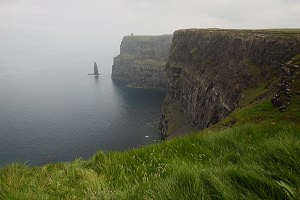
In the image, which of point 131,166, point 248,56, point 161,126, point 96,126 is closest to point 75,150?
point 96,126

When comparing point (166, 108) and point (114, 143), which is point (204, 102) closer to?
point (114, 143)

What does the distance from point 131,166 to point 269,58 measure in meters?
64.1

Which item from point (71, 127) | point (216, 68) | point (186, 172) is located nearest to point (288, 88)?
point (186, 172)

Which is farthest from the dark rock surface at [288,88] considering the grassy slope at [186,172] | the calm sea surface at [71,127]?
the calm sea surface at [71,127]

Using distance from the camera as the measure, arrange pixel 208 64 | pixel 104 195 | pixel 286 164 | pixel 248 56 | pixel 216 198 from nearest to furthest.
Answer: pixel 216 198 → pixel 286 164 → pixel 104 195 → pixel 248 56 → pixel 208 64

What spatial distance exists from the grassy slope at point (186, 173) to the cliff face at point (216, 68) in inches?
2254

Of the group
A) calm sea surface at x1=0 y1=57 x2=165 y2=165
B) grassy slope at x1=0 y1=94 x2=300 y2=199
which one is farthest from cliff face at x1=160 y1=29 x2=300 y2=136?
grassy slope at x1=0 y1=94 x2=300 y2=199

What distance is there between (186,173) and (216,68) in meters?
90.5

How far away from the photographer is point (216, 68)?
92562 mm

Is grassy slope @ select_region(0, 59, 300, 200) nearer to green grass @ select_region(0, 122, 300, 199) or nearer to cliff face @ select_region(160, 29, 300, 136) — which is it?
green grass @ select_region(0, 122, 300, 199)

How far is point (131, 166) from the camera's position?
769 cm

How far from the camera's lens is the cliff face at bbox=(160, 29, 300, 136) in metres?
65.5

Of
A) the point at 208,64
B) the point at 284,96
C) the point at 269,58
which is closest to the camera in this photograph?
the point at 284,96

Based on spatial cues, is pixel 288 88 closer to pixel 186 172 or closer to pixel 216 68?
pixel 186 172
